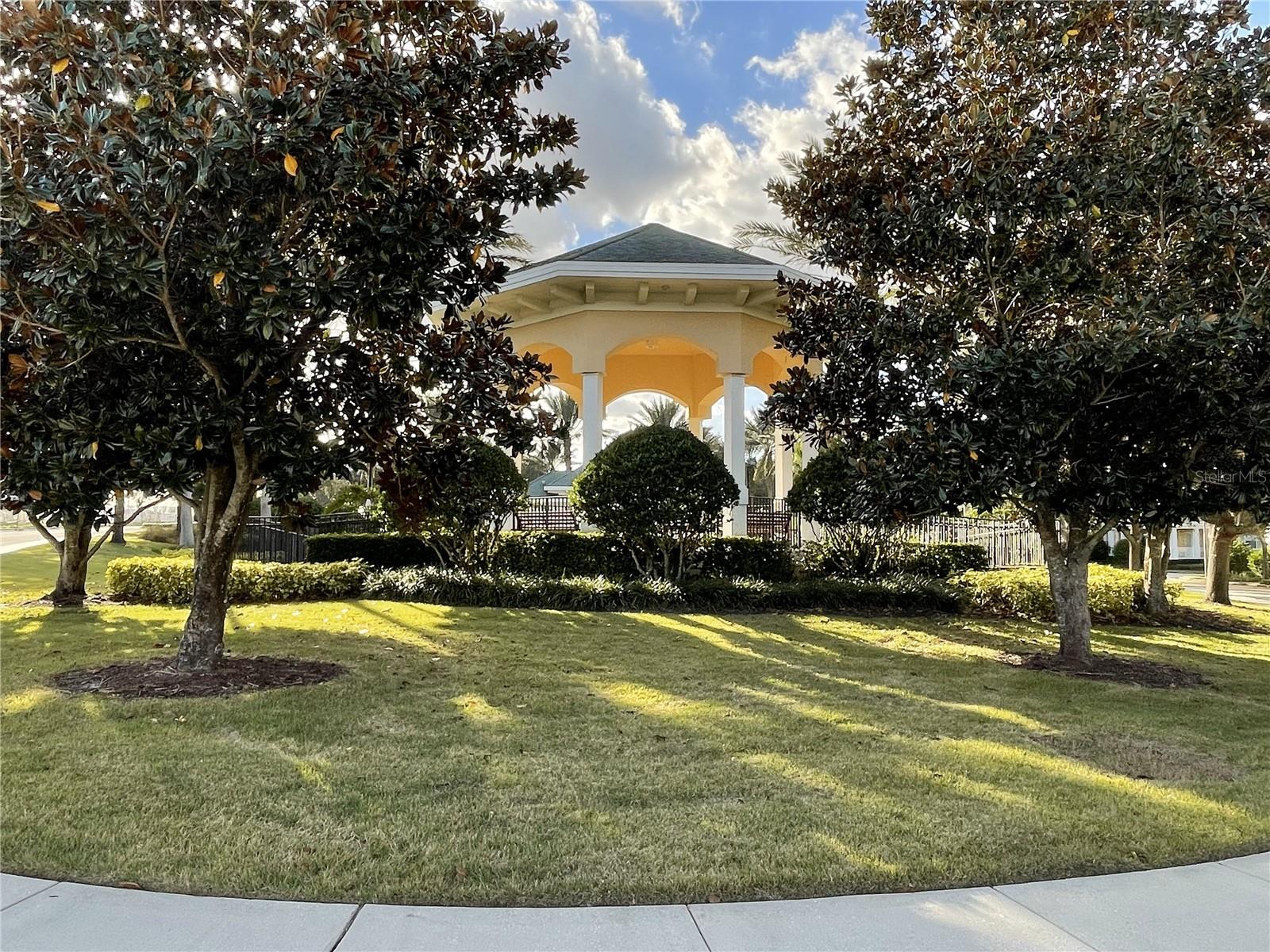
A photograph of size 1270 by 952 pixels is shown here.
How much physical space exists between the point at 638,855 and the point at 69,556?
11.2 metres

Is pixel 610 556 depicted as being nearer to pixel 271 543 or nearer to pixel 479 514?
Result: pixel 479 514

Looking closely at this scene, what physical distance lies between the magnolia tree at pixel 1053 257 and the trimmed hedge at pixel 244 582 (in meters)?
7.88

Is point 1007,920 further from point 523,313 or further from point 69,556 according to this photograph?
point 523,313

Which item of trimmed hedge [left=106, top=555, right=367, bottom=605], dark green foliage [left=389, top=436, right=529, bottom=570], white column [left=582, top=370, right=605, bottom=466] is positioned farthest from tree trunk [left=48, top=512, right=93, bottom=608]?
white column [left=582, top=370, right=605, bottom=466]

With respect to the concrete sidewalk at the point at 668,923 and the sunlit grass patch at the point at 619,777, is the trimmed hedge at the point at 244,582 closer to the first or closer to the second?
the sunlit grass patch at the point at 619,777

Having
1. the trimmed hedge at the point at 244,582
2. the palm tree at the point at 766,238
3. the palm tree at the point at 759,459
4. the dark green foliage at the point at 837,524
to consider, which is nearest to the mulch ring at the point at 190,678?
the trimmed hedge at the point at 244,582

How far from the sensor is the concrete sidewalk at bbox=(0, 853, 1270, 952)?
8.61ft

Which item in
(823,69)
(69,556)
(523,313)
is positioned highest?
(823,69)

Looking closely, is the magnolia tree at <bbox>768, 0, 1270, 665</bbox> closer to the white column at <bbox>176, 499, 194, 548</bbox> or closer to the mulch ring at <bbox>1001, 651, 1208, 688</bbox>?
the mulch ring at <bbox>1001, 651, 1208, 688</bbox>

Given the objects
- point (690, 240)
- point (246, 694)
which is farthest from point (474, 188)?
point (690, 240)

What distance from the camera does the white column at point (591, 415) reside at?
51.5 ft

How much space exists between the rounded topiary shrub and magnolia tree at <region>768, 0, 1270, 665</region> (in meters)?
3.66

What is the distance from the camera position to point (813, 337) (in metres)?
Result: 8.20

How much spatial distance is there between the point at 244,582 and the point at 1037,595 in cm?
1148
